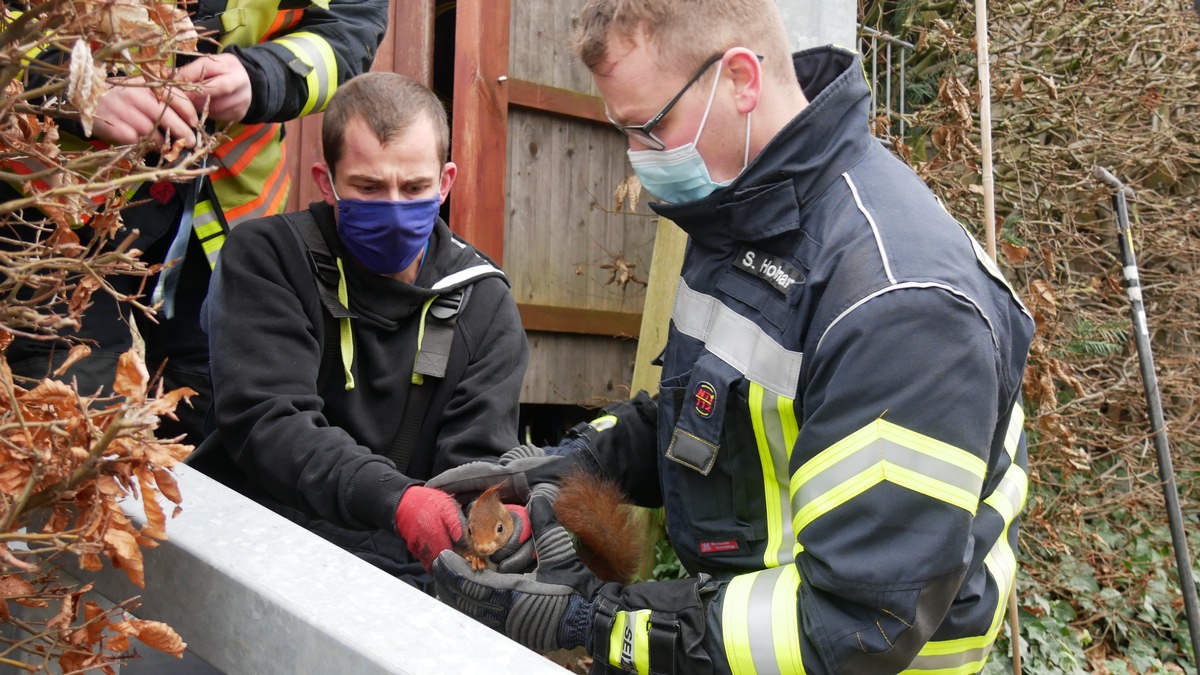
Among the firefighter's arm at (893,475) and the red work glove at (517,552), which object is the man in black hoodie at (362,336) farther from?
the firefighter's arm at (893,475)

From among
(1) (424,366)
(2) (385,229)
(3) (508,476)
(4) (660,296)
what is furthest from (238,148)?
(4) (660,296)

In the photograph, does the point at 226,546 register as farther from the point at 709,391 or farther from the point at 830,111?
the point at 830,111

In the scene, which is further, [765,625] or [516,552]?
[516,552]

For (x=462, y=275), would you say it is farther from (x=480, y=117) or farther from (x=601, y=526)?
(x=480, y=117)

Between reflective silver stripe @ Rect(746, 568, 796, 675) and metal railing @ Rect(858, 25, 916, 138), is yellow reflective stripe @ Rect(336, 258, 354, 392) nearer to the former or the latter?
reflective silver stripe @ Rect(746, 568, 796, 675)

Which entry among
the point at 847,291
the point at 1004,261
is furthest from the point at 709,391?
the point at 1004,261

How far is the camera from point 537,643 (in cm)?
207

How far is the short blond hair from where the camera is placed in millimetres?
2279

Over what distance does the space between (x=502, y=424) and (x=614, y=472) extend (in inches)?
20.1

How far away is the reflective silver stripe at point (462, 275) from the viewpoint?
307cm

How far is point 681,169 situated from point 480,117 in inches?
109

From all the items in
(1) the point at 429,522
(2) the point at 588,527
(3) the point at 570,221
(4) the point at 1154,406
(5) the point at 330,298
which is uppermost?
(5) the point at 330,298

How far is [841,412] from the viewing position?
1.78 m

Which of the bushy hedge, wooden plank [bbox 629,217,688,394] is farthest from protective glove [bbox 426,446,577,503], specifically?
the bushy hedge
